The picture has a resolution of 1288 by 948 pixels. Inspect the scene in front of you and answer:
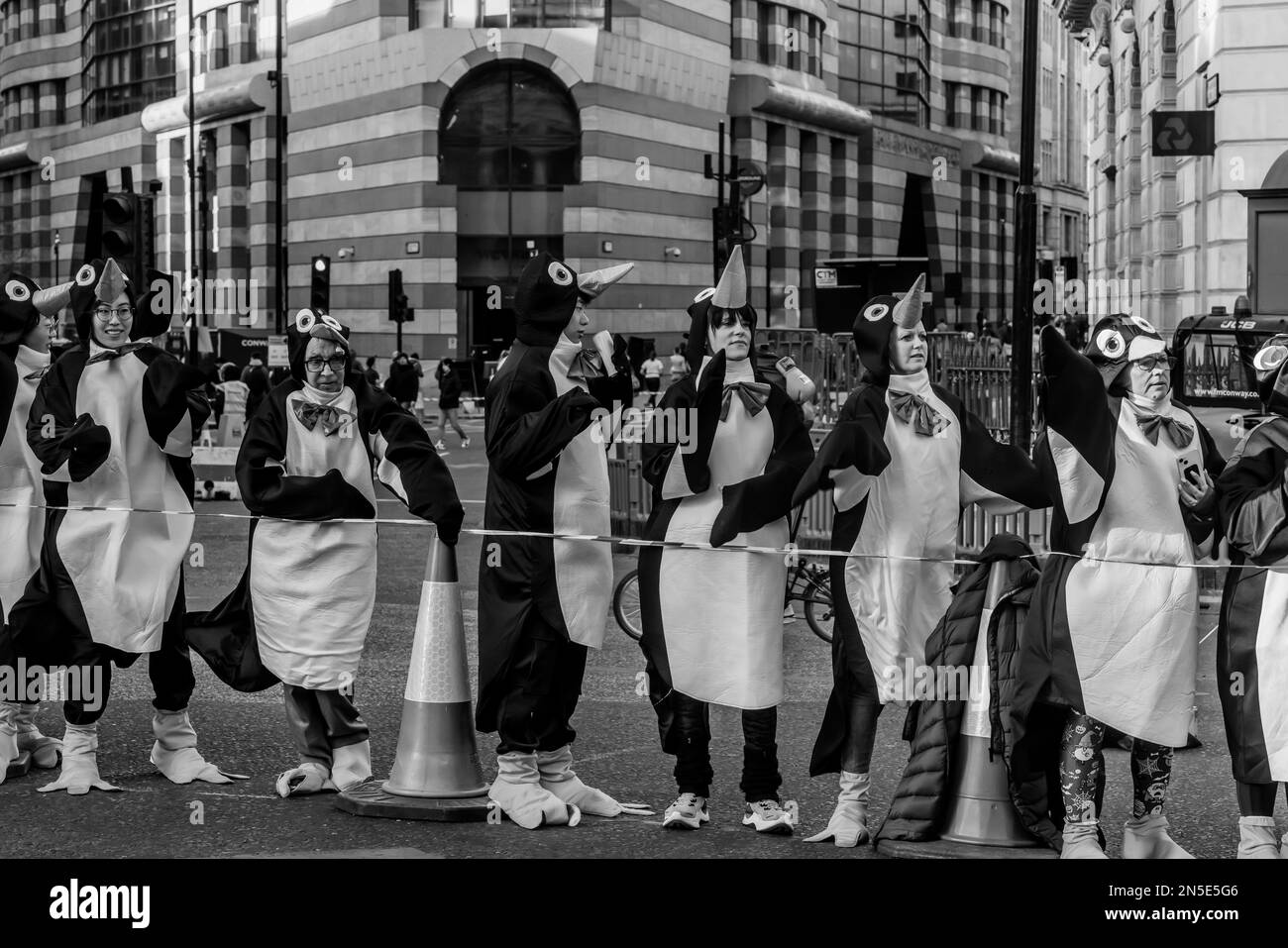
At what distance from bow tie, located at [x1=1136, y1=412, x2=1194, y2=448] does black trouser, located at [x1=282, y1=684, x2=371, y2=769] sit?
3.37 m

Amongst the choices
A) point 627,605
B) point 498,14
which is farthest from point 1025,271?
point 498,14

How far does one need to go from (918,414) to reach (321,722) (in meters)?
2.79

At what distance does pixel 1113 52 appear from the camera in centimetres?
4903

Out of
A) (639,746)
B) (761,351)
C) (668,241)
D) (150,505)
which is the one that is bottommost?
(639,746)

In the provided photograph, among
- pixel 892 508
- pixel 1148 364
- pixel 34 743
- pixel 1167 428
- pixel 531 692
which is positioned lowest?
pixel 34 743

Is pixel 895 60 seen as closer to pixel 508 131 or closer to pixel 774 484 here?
pixel 508 131

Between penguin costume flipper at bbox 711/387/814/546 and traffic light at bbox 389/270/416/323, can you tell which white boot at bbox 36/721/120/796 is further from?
traffic light at bbox 389/270/416/323

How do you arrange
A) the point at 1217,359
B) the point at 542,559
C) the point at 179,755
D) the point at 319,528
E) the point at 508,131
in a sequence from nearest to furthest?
the point at 542,559 < the point at 319,528 < the point at 179,755 < the point at 1217,359 < the point at 508,131

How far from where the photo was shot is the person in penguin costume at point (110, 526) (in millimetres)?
6875

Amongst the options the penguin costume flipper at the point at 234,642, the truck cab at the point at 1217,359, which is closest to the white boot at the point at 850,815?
the penguin costume flipper at the point at 234,642

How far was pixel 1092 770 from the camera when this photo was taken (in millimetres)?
5555

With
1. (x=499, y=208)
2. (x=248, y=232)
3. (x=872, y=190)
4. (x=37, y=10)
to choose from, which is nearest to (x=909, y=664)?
(x=499, y=208)
